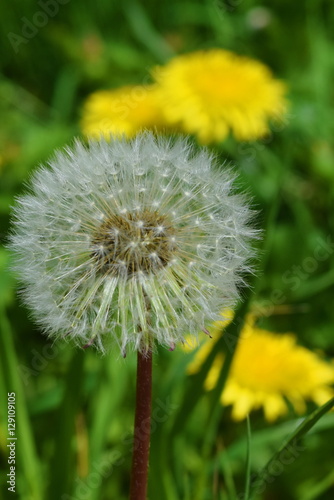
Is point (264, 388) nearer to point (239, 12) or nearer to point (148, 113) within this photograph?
point (148, 113)

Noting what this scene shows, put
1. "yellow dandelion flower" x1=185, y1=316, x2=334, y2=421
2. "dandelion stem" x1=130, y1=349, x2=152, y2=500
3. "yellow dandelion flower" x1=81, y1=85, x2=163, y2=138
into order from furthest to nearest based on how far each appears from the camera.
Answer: "yellow dandelion flower" x1=81, y1=85, x2=163, y2=138
"yellow dandelion flower" x1=185, y1=316, x2=334, y2=421
"dandelion stem" x1=130, y1=349, x2=152, y2=500

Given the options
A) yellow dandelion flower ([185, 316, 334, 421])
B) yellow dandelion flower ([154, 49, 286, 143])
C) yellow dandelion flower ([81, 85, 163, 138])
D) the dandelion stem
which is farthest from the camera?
yellow dandelion flower ([81, 85, 163, 138])

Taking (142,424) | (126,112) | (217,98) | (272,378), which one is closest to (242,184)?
(142,424)

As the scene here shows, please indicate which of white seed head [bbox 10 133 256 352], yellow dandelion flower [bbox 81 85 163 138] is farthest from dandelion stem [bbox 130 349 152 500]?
yellow dandelion flower [bbox 81 85 163 138]

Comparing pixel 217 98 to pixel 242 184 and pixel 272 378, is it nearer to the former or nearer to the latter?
pixel 272 378

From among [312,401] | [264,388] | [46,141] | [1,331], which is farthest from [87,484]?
[46,141]

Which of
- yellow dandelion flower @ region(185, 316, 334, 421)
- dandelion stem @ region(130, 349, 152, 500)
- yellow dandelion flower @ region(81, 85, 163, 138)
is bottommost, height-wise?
yellow dandelion flower @ region(185, 316, 334, 421)

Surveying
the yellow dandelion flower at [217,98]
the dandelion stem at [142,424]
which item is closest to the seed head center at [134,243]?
the dandelion stem at [142,424]

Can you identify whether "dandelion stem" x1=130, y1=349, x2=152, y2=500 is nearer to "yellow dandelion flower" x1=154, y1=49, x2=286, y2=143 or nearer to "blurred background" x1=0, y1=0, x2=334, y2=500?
"blurred background" x1=0, y1=0, x2=334, y2=500
